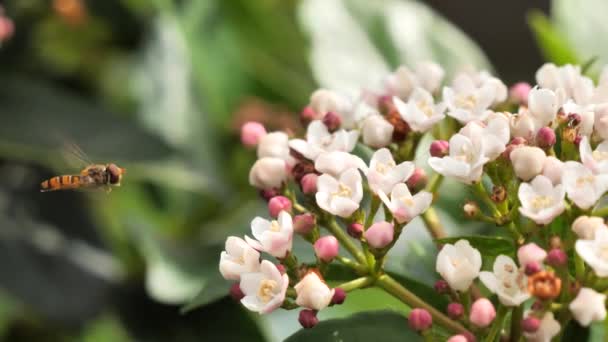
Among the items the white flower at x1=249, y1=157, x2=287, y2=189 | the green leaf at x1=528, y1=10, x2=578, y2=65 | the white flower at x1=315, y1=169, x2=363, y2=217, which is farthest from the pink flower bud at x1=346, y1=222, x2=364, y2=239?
the green leaf at x1=528, y1=10, x2=578, y2=65

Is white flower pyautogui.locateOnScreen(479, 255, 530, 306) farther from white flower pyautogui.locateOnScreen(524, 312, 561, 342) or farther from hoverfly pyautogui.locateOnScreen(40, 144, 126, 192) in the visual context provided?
hoverfly pyautogui.locateOnScreen(40, 144, 126, 192)

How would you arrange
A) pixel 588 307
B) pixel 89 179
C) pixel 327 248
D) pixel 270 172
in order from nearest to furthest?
pixel 588 307, pixel 327 248, pixel 270 172, pixel 89 179

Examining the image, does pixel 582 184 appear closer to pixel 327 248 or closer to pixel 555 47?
pixel 327 248

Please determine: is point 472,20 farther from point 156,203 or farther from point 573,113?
point 573,113

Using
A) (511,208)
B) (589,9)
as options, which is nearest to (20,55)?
(589,9)

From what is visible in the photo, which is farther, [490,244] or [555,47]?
[555,47]

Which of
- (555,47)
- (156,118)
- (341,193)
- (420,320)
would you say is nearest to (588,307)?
(420,320)
